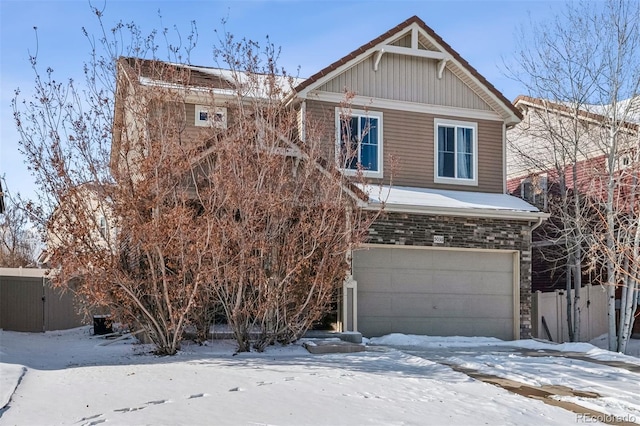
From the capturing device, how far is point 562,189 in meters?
17.1

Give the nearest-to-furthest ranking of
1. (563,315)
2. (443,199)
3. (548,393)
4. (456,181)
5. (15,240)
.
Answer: (548,393)
(443,199)
(456,181)
(563,315)
(15,240)

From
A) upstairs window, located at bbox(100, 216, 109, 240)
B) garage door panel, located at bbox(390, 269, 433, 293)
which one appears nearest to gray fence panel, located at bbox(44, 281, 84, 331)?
upstairs window, located at bbox(100, 216, 109, 240)

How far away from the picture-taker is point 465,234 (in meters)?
15.6

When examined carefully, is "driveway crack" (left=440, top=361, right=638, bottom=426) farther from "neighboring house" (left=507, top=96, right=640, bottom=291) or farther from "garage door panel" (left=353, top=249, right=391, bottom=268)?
"neighboring house" (left=507, top=96, right=640, bottom=291)

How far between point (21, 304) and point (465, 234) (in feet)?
37.5

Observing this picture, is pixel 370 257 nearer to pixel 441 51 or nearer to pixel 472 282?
pixel 472 282

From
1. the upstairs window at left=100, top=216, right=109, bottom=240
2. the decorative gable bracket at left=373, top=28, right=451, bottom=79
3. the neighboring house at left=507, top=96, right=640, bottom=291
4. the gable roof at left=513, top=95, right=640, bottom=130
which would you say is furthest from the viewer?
the neighboring house at left=507, top=96, right=640, bottom=291

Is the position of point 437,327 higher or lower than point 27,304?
lower

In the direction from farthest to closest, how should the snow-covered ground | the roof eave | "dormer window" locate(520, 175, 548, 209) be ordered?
"dormer window" locate(520, 175, 548, 209) → the roof eave → the snow-covered ground

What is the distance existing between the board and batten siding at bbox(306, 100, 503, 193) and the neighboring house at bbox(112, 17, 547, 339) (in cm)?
3

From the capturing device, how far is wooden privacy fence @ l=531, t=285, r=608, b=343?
17.3 metres

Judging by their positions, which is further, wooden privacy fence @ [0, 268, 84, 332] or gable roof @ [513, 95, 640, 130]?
wooden privacy fence @ [0, 268, 84, 332]

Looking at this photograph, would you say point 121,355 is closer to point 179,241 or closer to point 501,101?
point 179,241

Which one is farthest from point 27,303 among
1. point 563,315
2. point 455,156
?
point 563,315
